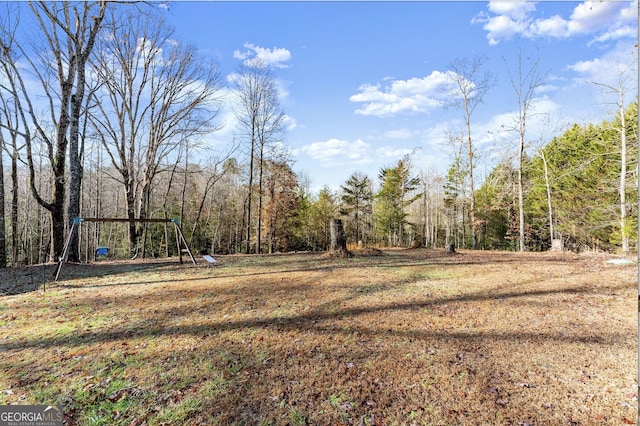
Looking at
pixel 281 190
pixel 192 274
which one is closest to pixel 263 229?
pixel 281 190

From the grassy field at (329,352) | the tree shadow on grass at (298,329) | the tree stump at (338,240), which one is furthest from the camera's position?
the tree stump at (338,240)

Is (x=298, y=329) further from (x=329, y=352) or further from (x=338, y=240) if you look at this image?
(x=338, y=240)

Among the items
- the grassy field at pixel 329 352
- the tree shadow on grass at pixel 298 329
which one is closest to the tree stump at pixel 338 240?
the grassy field at pixel 329 352

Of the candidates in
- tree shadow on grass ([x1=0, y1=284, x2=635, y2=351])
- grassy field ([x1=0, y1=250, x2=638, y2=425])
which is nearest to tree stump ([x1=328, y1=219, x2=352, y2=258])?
grassy field ([x1=0, y1=250, x2=638, y2=425])

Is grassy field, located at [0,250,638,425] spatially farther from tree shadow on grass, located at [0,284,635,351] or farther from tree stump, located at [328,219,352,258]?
tree stump, located at [328,219,352,258]

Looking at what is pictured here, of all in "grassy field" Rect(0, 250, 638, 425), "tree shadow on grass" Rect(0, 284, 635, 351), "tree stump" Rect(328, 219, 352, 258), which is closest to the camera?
"grassy field" Rect(0, 250, 638, 425)

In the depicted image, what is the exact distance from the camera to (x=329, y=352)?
3213 mm

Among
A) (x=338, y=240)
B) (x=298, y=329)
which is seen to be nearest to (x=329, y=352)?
(x=298, y=329)

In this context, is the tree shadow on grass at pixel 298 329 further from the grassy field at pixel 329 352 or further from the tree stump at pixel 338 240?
the tree stump at pixel 338 240

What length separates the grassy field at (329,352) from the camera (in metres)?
2.33

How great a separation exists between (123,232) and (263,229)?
12.5m

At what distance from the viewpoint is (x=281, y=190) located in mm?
20109

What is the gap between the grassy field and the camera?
233 cm

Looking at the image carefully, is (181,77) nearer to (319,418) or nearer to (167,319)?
(167,319)
